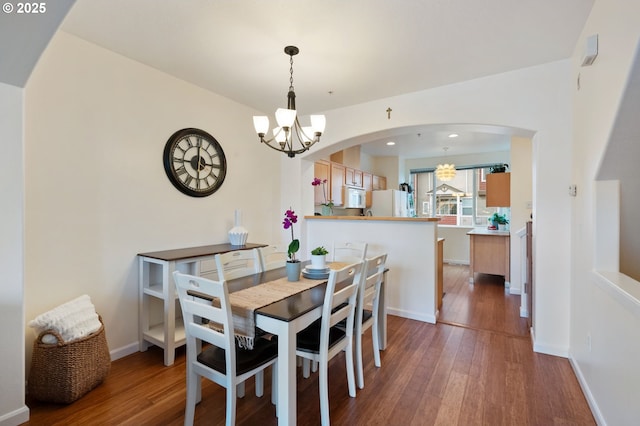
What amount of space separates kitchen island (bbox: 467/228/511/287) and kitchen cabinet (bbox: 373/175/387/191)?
8.33 feet

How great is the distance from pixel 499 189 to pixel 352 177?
2566 mm

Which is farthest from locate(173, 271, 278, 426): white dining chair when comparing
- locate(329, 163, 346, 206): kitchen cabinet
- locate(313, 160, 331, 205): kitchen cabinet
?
locate(329, 163, 346, 206): kitchen cabinet

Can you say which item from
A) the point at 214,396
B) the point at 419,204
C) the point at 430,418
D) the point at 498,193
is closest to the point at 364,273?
the point at 430,418

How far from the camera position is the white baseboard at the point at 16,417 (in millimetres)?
1680

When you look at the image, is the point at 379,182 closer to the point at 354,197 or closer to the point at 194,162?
the point at 354,197

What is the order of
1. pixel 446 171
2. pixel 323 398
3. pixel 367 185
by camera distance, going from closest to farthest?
pixel 323 398 < pixel 446 171 < pixel 367 185

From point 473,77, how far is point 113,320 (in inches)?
160

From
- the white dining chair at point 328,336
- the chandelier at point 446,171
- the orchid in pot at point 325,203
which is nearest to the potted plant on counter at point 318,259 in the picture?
the white dining chair at point 328,336

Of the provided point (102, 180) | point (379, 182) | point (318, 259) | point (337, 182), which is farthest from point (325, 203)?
point (102, 180)

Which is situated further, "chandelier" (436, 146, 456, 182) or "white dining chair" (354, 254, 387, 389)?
"chandelier" (436, 146, 456, 182)

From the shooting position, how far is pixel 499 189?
16.0 feet

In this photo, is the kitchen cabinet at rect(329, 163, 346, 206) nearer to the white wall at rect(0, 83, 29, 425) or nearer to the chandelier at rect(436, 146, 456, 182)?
the chandelier at rect(436, 146, 456, 182)

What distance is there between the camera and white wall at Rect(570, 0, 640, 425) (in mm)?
1406

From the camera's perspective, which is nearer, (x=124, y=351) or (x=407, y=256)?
(x=124, y=351)
